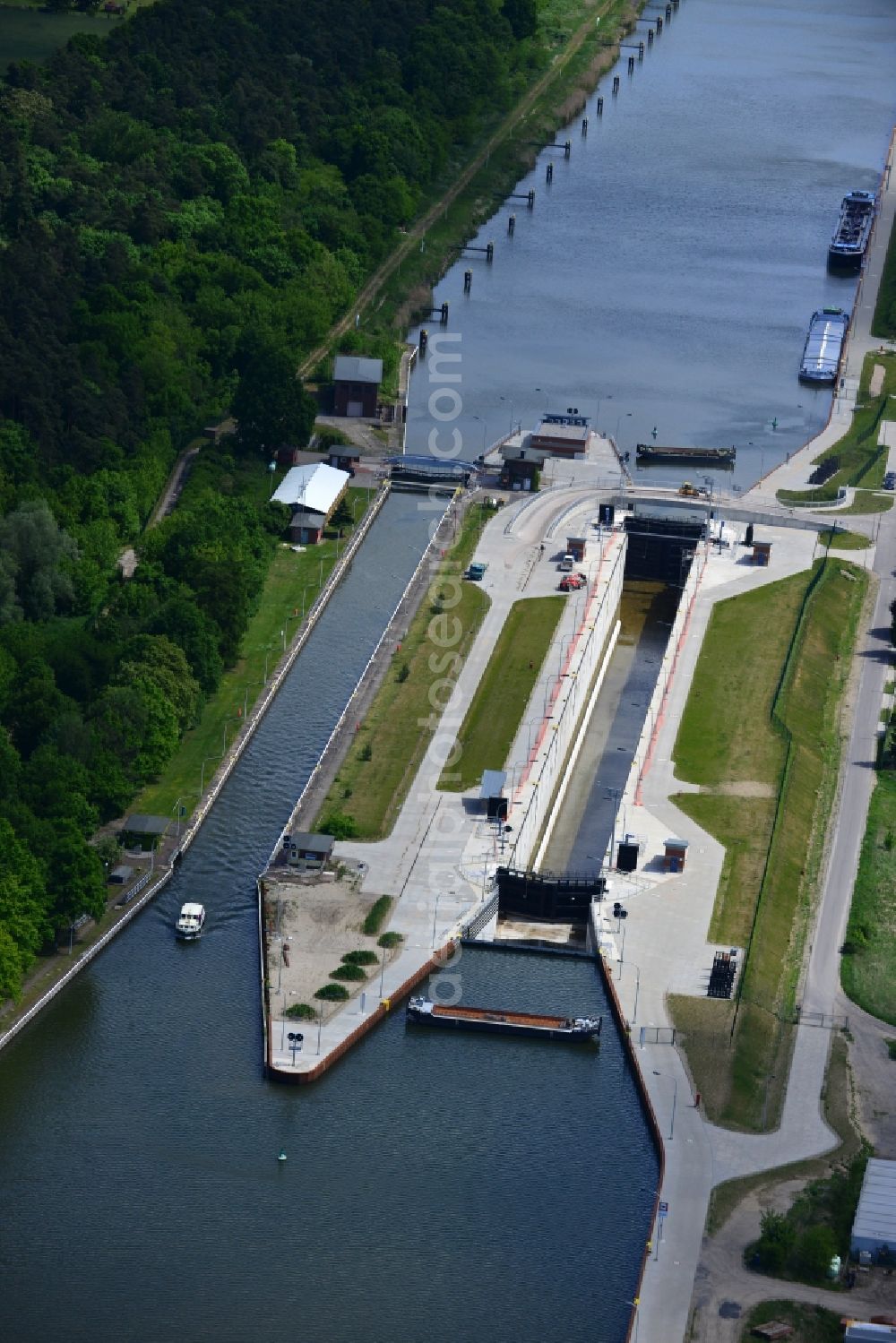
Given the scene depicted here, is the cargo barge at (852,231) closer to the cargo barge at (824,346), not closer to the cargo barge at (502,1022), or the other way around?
the cargo barge at (824,346)

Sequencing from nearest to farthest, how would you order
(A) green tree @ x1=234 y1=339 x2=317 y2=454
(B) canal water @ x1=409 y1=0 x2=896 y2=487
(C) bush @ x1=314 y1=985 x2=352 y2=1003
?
(C) bush @ x1=314 y1=985 x2=352 y2=1003
(A) green tree @ x1=234 y1=339 x2=317 y2=454
(B) canal water @ x1=409 y1=0 x2=896 y2=487

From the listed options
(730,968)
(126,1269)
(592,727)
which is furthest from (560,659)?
(126,1269)

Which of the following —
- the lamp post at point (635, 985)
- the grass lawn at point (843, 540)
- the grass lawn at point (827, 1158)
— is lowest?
the grass lawn at point (843, 540)

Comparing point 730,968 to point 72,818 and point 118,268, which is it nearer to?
point 72,818

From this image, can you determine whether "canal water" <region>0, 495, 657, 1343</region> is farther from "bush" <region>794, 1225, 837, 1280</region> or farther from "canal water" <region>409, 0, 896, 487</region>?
"canal water" <region>409, 0, 896, 487</region>

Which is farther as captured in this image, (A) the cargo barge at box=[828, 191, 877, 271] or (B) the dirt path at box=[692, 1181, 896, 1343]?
(A) the cargo barge at box=[828, 191, 877, 271]

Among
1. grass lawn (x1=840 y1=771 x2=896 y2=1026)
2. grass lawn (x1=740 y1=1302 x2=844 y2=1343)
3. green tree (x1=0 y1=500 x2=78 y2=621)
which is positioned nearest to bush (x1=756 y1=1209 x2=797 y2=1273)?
grass lawn (x1=740 y1=1302 x2=844 y2=1343)

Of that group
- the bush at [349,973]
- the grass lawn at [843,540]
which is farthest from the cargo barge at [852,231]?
the bush at [349,973]
